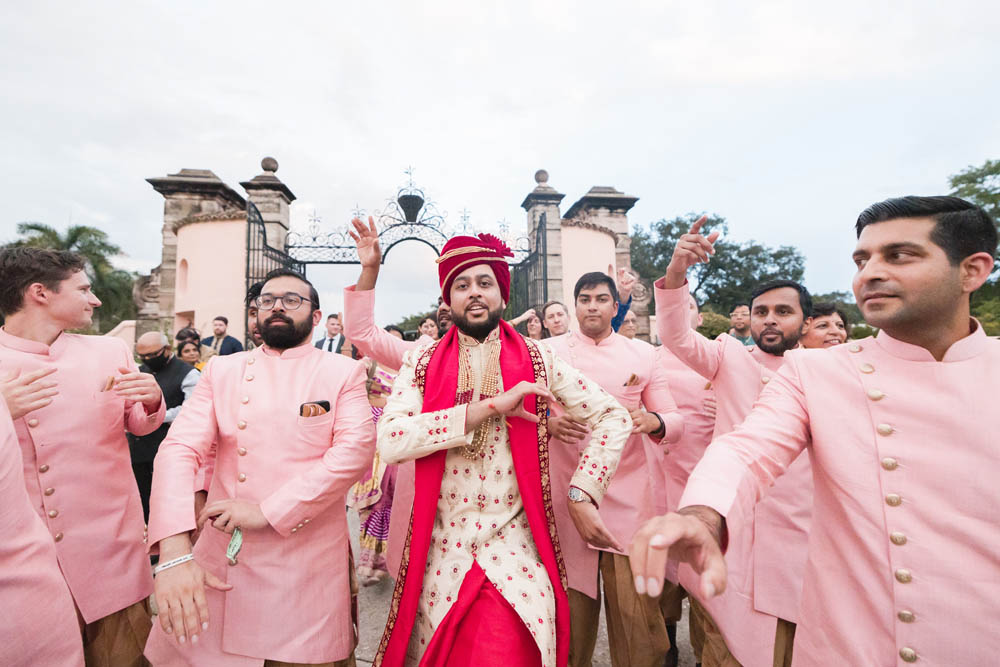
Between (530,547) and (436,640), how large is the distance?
55 centimetres

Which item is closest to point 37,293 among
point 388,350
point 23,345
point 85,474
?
point 23,345

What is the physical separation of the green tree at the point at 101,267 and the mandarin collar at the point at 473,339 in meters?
29.3

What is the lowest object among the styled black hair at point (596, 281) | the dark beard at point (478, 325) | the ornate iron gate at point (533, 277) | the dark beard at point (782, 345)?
the dark beard at point (782, 345)

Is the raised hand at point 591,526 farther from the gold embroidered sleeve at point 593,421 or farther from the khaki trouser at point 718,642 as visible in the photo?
the khaki trouser at point 718,642

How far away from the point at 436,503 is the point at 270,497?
0.73 m

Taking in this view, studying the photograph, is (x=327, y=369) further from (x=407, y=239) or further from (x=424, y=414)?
(x=407, y=239)

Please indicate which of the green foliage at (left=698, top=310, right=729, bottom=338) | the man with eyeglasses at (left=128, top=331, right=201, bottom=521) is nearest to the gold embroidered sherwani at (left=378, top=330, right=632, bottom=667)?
the man with eyeglasses at (left=128, top=331, right=201, bottom=521)

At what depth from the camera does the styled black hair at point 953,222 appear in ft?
5.08

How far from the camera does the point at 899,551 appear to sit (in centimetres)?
146

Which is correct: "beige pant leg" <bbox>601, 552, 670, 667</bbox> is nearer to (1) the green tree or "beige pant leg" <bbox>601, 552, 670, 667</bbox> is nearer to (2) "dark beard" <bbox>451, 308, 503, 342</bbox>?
(2) "dark beard" <bbox>451, 308, 503, 342</bbox>

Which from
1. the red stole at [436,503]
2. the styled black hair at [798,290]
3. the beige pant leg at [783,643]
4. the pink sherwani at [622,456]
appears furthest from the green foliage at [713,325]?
the red stole at [436,503]

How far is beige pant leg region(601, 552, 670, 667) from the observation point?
3.00m

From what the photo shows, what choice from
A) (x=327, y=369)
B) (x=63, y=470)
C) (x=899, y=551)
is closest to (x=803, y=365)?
(x=899, y=551)

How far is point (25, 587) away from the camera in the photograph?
1731 millimetres
